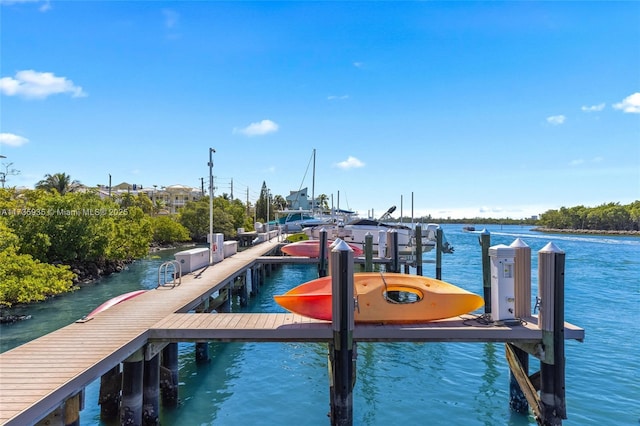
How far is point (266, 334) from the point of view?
7664mm

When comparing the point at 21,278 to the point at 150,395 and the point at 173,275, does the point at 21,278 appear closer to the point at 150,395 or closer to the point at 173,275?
the point at 173,275

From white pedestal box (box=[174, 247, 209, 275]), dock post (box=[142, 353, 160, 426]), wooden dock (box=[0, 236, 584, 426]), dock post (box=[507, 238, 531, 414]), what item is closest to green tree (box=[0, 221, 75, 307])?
white pedestal box (box=[174, 247, 209, 275])

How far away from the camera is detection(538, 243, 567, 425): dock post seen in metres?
7.15

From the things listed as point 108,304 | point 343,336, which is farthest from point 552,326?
point 108,304

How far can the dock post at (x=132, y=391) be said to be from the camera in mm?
7117

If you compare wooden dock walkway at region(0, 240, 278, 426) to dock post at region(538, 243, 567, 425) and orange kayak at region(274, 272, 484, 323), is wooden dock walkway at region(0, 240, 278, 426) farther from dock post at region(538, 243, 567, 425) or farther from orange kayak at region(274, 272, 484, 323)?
dock post at region(538, 243, 567, 425)

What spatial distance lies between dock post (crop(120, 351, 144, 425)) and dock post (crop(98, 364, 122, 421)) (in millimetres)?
1590

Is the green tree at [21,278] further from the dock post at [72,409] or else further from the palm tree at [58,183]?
the palm tree at [58,183]

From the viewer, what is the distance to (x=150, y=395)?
7852mm

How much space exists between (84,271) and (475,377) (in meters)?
24.6

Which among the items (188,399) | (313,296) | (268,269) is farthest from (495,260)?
(268,269)

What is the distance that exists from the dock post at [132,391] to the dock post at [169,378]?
188 cm

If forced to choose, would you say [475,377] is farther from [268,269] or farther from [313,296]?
[268,269]

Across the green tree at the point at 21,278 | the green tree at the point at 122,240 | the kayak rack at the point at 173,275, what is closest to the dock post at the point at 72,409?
Result: the kayak rack at the point at 173,275
